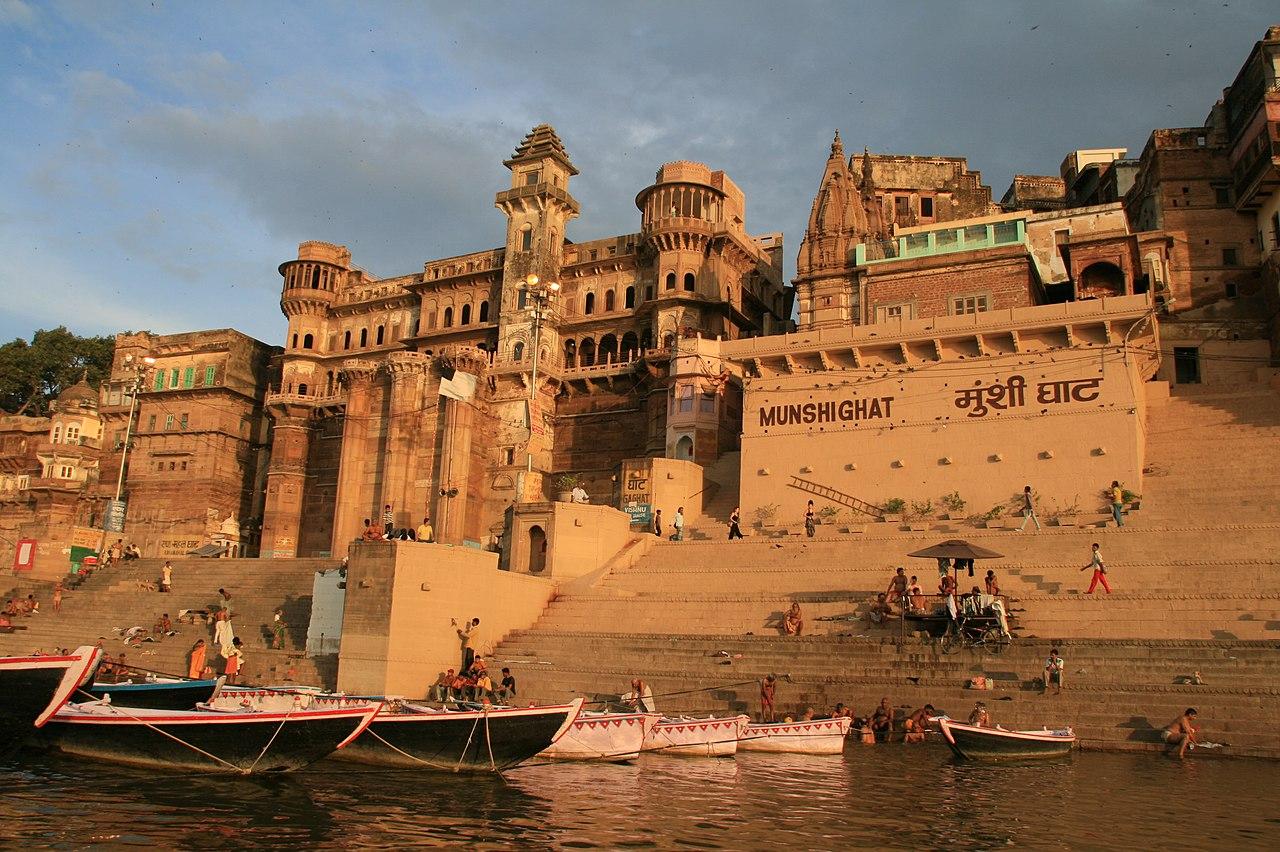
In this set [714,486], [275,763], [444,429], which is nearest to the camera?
[275,763]

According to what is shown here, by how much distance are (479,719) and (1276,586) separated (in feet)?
48.5

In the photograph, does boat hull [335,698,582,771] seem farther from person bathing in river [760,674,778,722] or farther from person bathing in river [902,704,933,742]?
person bathing in river [902,704,933,742]

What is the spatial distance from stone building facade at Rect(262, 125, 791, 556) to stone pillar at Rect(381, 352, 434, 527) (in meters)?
0.06

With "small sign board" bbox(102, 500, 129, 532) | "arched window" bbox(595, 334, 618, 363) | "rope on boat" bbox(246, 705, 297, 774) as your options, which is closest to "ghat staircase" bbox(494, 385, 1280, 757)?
"rope on boat" bbox(246, 705, 297, 774)

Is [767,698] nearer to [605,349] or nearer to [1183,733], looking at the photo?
[1183,733]

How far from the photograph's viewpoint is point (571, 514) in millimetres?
27719

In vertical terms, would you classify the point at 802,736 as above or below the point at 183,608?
below

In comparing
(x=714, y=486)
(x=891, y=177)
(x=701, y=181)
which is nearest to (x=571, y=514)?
(x=714, y=486)

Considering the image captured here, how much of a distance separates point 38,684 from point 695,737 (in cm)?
863

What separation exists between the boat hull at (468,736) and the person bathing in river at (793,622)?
8.27m

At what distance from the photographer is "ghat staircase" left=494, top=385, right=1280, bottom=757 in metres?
16.4

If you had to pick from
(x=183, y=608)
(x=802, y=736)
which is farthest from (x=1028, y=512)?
(x=183, y=608)

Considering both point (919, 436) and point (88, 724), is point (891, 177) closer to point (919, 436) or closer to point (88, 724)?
point (919, 436)

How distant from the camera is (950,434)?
29953 mm
